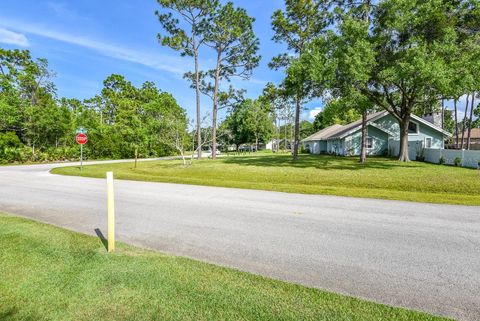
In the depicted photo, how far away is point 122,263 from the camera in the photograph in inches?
157

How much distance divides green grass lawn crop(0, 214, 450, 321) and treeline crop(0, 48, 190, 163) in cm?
1820

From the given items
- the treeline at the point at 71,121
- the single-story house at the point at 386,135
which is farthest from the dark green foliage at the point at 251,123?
the single-story house at the point at 386,135

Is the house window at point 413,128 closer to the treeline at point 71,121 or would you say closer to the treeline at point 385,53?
the treeline at point 385,53

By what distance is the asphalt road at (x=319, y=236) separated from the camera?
11.4 ft

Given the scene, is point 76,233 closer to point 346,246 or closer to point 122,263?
point 122,263

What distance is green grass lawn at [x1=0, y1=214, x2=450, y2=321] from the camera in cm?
280

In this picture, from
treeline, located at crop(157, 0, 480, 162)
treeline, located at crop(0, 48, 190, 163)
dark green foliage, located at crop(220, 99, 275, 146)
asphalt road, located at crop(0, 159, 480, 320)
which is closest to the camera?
asphalt road, located at crop(0, 159, 480, 320)

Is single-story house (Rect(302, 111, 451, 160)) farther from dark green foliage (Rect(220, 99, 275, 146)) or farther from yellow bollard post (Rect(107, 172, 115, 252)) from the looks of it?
dark green foliage (Rect(220, 99, 275, 146))

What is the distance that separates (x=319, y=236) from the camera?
5.36m

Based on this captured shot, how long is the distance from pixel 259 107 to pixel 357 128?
35.3 m

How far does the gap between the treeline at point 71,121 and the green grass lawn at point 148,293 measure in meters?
18.2

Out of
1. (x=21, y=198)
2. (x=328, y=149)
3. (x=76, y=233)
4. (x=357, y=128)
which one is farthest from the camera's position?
(x=328, y=149)

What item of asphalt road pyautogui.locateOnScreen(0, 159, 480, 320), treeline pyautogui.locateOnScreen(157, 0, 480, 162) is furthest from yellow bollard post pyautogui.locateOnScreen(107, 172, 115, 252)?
treeline pyautogui.locateOnScreen(157, 0, 480, 162)

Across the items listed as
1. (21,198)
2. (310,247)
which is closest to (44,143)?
(21,198)
